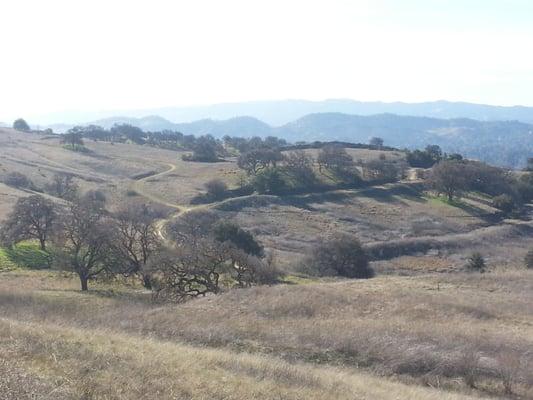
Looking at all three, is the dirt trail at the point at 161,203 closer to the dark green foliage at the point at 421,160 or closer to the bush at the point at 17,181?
the bush at the point at 17,181

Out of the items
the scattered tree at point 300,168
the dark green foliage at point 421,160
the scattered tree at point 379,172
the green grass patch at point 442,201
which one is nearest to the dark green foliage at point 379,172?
the scattered tree at point 379,172

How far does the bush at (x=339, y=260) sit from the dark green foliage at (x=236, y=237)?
17.7ft

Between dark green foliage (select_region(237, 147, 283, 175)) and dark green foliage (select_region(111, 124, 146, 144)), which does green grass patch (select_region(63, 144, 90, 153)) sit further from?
dark green foliage (select_region(237, 147, 283, 175))

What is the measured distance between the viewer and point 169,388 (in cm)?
1157

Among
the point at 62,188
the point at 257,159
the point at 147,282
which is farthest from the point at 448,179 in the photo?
the point at 147,282

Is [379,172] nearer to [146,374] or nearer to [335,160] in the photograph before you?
[335,160]

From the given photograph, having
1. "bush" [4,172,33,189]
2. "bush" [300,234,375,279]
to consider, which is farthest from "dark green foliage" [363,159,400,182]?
"bush" [4,172,33,189]

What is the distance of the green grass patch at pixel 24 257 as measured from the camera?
39.9 meters

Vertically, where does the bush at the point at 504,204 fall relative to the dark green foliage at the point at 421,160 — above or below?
below

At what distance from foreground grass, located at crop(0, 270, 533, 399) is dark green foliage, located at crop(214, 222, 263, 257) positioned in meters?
13.3

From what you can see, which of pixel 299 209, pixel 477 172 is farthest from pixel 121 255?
pixel 477 172

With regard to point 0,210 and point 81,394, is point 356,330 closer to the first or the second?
point 81,394

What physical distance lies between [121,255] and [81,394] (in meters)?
27.8

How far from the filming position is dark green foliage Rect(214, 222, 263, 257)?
44969mm
